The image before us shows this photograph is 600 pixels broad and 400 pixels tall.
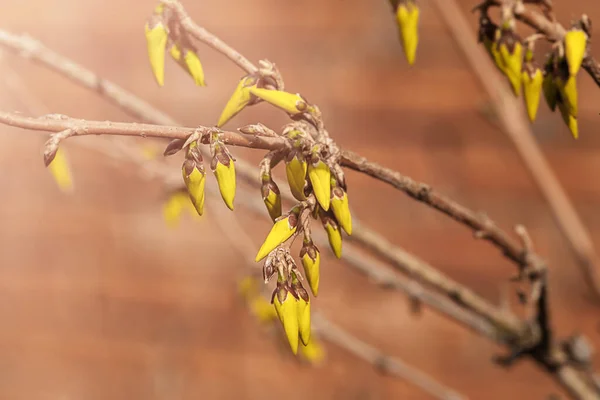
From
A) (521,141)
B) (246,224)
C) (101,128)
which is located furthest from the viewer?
(246,224)

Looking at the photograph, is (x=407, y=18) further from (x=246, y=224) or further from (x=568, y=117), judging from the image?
(x=246, y=224)

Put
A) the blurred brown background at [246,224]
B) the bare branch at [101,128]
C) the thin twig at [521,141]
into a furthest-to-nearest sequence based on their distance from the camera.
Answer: the blurred brown background at [246,224] < the thin twig at [521,141] < the bare branch at [101,128]

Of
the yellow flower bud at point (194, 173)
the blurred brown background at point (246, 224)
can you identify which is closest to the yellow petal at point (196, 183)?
the yellow flower bud at point (194, 173)

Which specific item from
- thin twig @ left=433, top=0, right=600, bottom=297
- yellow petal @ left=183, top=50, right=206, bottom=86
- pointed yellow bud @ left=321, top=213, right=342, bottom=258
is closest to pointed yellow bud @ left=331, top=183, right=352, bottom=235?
Answer: pointed yellow bud @ left=321, top=213, right=342, bottom=258

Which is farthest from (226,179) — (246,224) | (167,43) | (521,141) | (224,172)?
(246,224)

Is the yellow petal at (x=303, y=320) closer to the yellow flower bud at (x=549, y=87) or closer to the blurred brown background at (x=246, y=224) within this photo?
the yellow flower bud at (x=549, y=87)

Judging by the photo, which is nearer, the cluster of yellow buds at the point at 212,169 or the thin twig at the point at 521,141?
the cluster of yellow buds at the point at 212,169

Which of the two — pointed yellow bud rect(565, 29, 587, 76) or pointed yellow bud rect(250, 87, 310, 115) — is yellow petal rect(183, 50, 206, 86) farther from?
pointed yellow bud rect(565, 29, 587, 76)
